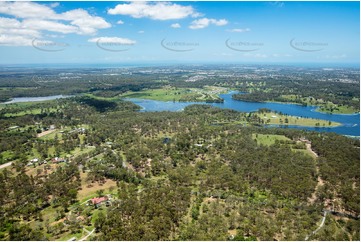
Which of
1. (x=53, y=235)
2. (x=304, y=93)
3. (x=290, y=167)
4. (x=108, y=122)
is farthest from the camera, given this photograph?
(x=304, y=93)

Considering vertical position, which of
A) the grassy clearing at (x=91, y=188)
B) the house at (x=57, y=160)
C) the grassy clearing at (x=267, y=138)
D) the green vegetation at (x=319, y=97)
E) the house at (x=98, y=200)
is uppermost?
the green vegetation at (x=319, y=97)

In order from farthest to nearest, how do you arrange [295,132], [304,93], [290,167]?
1. [304,93]
2. [295,132]
3. [290,167]

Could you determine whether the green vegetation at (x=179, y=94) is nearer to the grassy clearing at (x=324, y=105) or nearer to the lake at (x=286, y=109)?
the lake at (x=286, y=109)

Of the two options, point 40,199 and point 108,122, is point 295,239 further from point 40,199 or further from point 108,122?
point 108,122

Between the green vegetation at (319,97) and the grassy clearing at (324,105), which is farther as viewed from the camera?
the green vegetation at (319,97)

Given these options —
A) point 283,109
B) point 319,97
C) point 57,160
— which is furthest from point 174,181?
point 319,97

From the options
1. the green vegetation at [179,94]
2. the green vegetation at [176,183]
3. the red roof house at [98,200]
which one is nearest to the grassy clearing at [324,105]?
the green vegetation at [179,94]

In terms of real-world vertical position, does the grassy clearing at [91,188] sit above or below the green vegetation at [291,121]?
below

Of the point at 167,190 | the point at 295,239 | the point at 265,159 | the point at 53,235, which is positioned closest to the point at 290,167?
the point at 265,159

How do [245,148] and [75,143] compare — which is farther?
[75,143]
